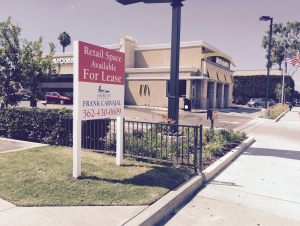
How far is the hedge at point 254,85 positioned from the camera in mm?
50653

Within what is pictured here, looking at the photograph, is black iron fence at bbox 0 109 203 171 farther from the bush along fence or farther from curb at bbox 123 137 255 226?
curb at bbox 123 137 255 226

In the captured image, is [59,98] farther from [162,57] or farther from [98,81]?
[98,81]

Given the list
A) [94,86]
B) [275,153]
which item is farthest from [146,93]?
[94,86]

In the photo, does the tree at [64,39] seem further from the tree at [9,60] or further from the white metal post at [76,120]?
the white metal post at [76,120]

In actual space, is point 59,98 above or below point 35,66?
below

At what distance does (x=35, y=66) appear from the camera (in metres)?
11.1

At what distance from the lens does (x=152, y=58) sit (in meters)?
34.0

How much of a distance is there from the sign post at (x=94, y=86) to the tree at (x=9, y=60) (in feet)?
19.4

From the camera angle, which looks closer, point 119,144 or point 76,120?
point 76,120

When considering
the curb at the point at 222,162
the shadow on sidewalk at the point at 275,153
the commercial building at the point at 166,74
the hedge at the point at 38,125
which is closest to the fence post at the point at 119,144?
the curb at the point at 222,162

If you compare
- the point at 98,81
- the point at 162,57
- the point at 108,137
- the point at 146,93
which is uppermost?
the point at 162,57

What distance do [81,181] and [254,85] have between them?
166 ft

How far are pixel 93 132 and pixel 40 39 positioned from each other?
542cm

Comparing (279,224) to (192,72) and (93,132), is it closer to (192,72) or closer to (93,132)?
(93,132)
